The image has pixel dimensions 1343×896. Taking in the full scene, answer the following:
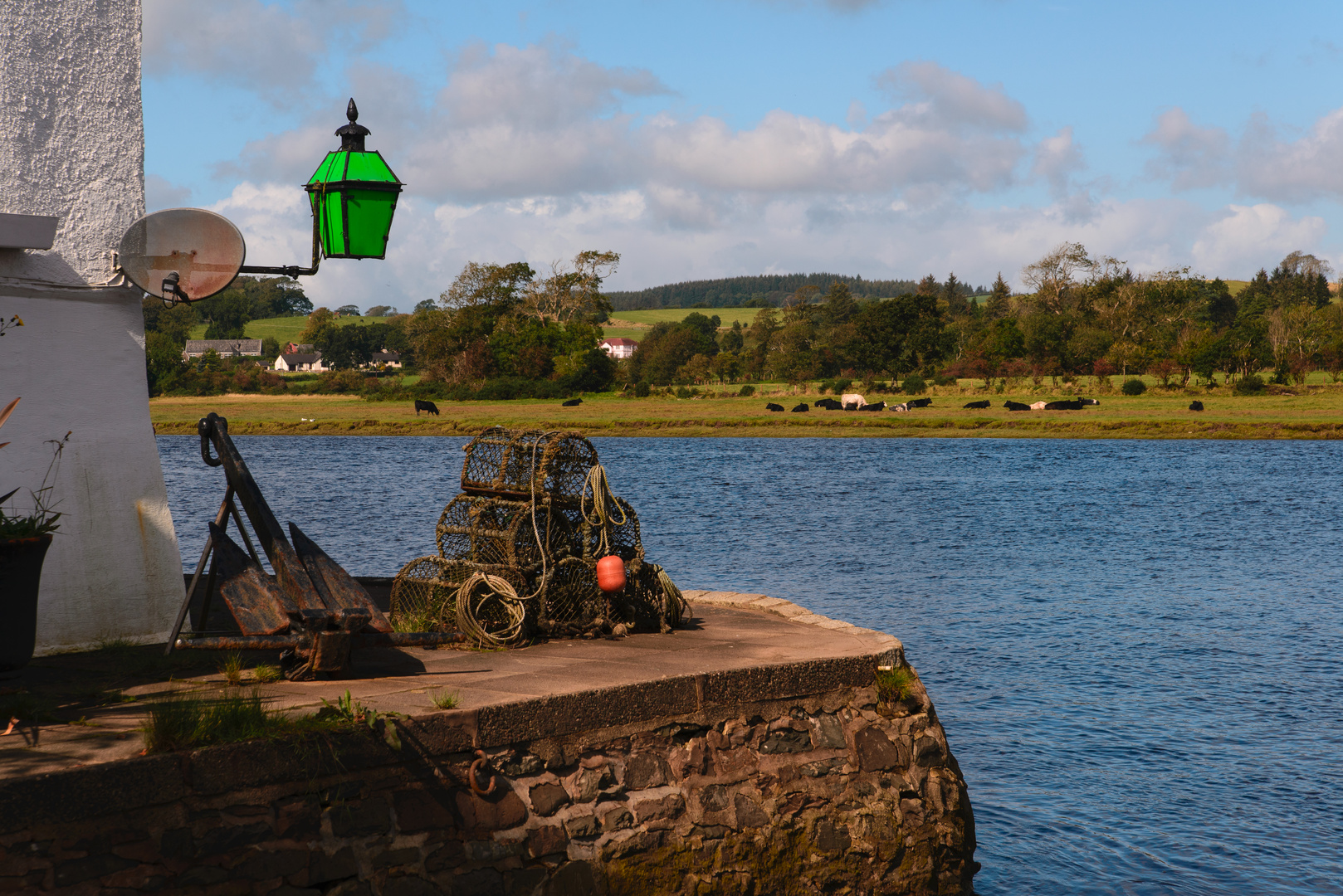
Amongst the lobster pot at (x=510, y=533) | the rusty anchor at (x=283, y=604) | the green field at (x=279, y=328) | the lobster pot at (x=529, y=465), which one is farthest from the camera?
the green field at (x=279, y=328)

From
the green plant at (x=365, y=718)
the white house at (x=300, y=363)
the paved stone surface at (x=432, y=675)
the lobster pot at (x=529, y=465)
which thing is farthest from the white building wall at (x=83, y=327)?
the white house at (x=300, y=363)

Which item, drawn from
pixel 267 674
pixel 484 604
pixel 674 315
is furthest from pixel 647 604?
pixel 674 315

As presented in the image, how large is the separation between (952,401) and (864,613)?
6002 cm

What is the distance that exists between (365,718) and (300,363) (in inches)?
5335

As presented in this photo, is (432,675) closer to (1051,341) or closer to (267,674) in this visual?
(267,674)

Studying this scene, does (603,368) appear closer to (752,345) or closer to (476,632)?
(752,345)

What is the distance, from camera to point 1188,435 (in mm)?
56812

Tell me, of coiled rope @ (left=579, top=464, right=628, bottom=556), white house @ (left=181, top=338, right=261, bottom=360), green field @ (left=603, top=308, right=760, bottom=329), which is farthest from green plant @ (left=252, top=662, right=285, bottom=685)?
green field @ (left=603, top=308, right=760, bottom=329)

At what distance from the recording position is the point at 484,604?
7812 millimetres

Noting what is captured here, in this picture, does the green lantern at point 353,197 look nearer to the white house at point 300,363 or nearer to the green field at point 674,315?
the white house at point 300,363

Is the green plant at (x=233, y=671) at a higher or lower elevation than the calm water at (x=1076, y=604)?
higher

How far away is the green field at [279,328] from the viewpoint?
5804 inches

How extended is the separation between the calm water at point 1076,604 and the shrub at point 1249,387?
24.4 metres

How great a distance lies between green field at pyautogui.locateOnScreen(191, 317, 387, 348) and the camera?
484ft
